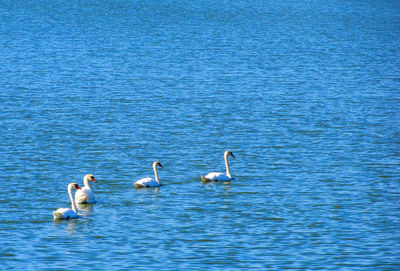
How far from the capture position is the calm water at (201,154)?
81.7 feet

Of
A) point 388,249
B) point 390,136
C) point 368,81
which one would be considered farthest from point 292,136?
point 368,81

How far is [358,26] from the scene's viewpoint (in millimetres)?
119125

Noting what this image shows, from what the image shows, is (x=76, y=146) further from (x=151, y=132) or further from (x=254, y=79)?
(x=254, y=79)

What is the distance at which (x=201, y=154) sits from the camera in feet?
123

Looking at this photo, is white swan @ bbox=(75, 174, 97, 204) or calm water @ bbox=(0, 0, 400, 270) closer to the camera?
calm water @ bbox=(0, 0, 400, 270)

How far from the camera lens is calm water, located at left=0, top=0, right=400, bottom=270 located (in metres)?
24.9

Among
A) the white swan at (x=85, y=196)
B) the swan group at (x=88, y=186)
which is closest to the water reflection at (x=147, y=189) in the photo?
the swan group at (x=88, y=186)

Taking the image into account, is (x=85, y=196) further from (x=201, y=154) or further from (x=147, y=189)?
(x=201, y=154)

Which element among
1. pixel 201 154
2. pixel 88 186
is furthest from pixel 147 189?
pixel 201 154

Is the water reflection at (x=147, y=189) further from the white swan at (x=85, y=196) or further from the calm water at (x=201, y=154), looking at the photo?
the white swan at (x=85, y=196)

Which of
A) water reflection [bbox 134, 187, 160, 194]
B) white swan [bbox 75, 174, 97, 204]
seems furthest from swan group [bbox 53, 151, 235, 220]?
water reflection [bbox 134, 187, 160, 194]

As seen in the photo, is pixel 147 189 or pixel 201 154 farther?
pixel 201 154

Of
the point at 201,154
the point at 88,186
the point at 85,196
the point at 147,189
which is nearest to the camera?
the point at 85,196

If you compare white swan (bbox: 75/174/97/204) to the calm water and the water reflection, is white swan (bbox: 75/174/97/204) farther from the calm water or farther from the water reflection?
the water reflection
